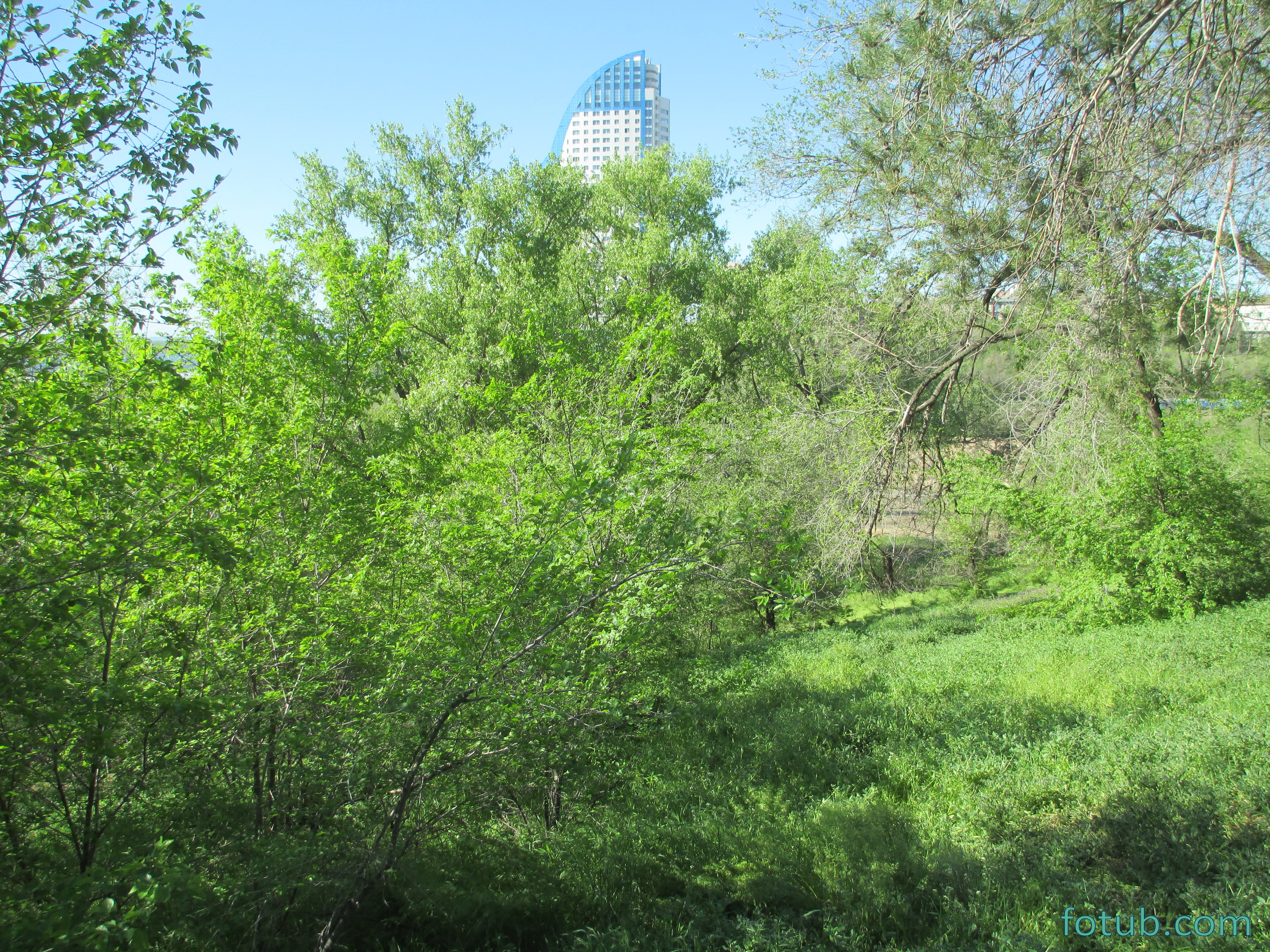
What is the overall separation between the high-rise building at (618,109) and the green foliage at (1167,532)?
369 feet

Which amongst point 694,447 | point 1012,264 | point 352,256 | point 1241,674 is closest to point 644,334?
point 694,447

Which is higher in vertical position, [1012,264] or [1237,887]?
[1012,264]

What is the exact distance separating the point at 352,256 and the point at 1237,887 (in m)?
8.98

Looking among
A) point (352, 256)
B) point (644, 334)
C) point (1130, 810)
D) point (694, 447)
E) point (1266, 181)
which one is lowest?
point (1130, 810)

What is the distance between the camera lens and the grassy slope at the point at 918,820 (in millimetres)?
4043

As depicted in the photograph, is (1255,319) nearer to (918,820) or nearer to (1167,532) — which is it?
(918,820)

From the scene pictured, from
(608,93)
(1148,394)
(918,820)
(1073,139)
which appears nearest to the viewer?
(1073,139)

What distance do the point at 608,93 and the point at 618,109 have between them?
2893 millimetres

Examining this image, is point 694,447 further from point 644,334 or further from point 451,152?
point 451,152

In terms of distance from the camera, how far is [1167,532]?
10.4 metres

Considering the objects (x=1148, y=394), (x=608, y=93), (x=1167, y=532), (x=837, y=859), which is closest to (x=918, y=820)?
(x=837, y=859)

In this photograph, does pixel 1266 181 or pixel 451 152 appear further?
pixel 451 152

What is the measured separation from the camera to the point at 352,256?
311 inches

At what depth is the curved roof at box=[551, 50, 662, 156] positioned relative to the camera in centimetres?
11188
